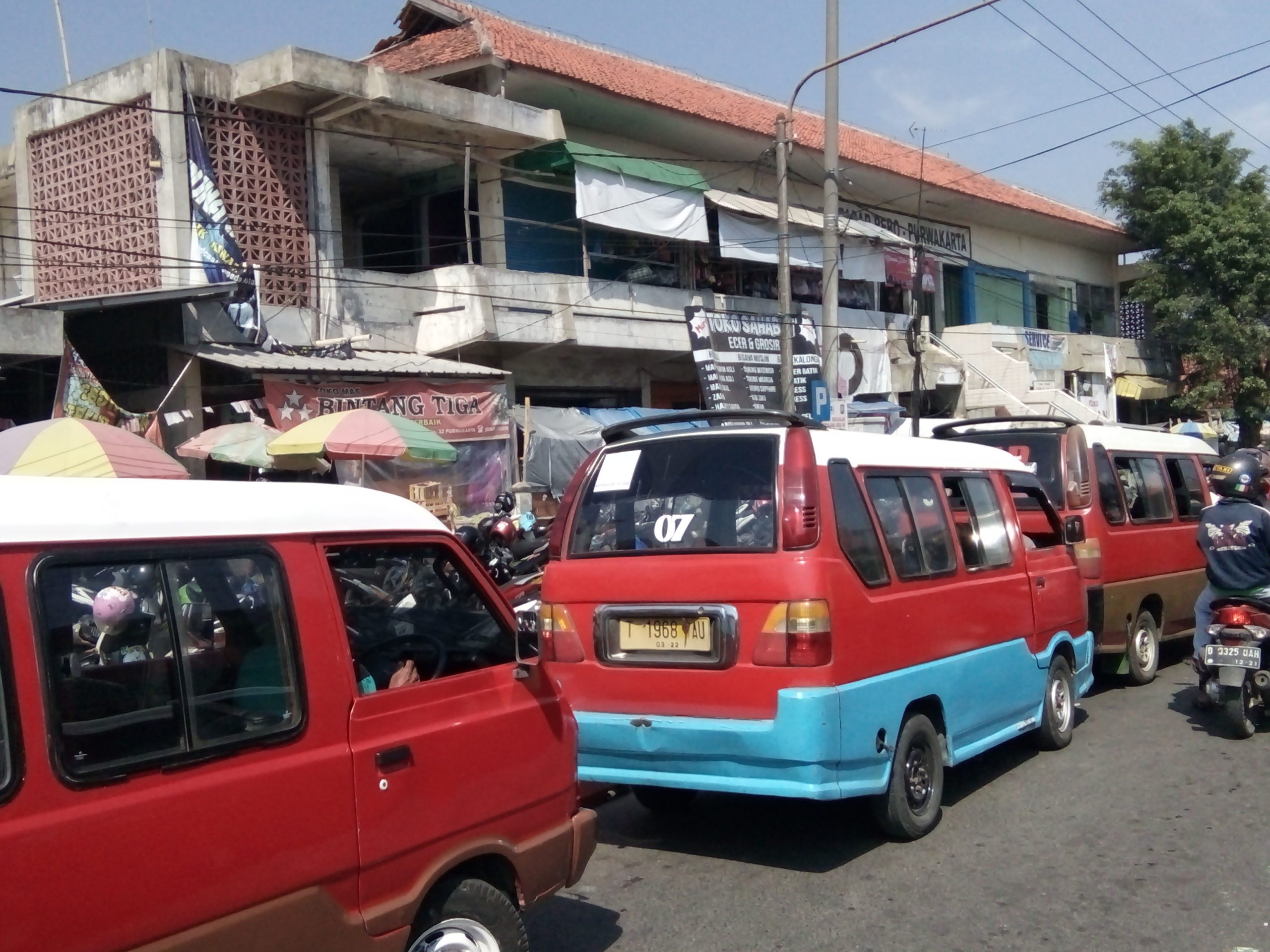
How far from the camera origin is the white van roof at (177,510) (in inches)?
104

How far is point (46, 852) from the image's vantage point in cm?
248

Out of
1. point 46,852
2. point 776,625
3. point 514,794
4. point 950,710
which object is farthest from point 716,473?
point 46,852

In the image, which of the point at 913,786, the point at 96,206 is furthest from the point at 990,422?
the point at 96,206

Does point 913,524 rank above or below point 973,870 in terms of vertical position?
above

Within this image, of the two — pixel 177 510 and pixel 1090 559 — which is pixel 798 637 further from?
pixel 1090 559

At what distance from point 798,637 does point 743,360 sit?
1558 cm

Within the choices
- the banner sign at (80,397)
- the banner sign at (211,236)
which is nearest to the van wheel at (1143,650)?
the banner sign at (80,397)

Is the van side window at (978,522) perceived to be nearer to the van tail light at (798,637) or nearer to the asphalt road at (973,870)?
the asphalt road at (973,870)

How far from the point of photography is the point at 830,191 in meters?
15.8

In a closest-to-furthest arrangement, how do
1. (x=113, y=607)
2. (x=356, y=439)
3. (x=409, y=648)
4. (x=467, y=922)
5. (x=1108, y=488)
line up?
A: (x=113, y=607)
(x=467, y=922)
(x=409, y=648)
(x=1108, y=488)
(x=356, y=439)

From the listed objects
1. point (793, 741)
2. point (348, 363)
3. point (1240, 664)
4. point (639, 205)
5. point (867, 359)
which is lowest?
point (1240, 664)

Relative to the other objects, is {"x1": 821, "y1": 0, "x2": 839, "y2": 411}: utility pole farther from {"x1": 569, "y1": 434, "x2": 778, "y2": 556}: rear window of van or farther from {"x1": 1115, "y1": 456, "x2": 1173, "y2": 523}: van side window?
{"x1": 569, "y1": 434, "x2": 778, "y2": 556}: rear window of van

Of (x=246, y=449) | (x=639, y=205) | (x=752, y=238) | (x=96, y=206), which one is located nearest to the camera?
(x=246, y=449)

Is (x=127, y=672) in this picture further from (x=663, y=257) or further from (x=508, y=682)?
(x=663, y=257)
